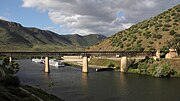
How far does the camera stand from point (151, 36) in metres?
171

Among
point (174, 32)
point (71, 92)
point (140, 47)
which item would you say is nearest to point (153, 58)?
point (140, 47)

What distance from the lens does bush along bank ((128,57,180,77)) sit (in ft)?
335

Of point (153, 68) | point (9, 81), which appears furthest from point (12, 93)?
point (153, 68)

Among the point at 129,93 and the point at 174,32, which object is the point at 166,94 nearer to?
the point at 129,93

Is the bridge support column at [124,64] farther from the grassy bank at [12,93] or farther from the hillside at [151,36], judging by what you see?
the grassy bank at [12,93]

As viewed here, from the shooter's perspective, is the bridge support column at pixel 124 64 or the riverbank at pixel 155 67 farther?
the bridge support column at pixel 124 64

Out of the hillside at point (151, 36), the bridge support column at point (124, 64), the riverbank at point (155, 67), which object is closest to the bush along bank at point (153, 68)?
the riverbank at point (155, 67)

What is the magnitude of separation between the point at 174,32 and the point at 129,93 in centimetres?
10810

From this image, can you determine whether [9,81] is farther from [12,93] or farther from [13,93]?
[12,93]

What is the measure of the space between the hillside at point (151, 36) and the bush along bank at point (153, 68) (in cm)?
2934

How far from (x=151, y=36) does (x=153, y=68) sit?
63.6 metres

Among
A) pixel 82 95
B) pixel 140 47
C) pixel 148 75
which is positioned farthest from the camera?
pixel 140 47

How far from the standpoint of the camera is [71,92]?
226 ft

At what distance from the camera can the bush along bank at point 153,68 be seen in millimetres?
102000
